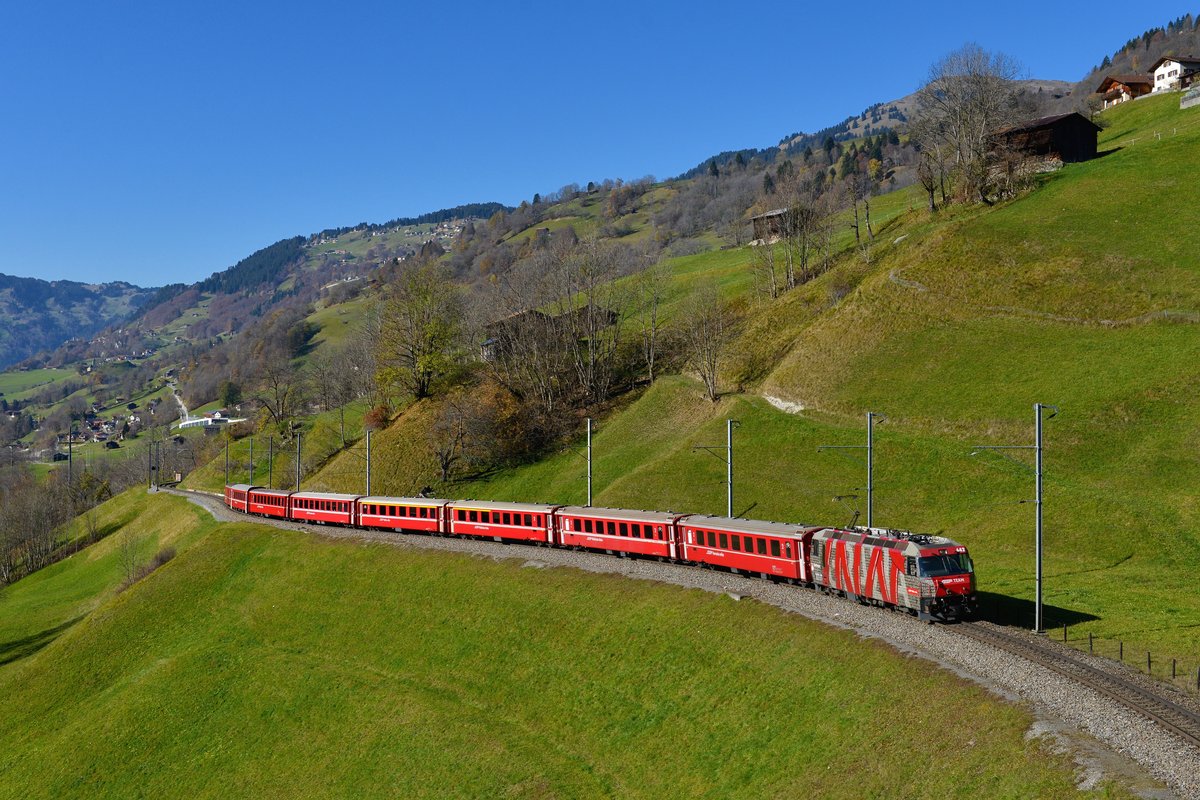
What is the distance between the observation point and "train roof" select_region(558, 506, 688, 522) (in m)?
51.6

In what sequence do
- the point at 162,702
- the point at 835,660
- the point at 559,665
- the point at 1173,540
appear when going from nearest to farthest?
the point at 835,660 < the point at 559,665 < the point at 1173,540 < the point at 162,702

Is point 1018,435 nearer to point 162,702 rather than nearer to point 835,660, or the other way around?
point 835,660

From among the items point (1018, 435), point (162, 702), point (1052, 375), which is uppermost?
point (1052, 375)

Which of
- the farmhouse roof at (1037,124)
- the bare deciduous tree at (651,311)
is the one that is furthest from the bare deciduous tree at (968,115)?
the bare deciduous tree at (651,311)

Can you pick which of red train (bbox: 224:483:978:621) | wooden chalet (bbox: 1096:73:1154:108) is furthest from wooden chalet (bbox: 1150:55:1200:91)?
red train (bbox: 224:483:978:621)

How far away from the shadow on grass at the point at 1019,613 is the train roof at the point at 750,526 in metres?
7.94

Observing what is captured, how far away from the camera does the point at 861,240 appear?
11094 centimetres

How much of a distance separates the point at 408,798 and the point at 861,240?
9227cm

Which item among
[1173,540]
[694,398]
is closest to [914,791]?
[1173,540]

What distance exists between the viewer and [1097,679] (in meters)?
27.6

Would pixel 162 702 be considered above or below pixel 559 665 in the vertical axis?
below

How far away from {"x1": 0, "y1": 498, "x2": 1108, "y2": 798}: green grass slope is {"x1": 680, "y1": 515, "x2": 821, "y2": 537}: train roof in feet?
14.6

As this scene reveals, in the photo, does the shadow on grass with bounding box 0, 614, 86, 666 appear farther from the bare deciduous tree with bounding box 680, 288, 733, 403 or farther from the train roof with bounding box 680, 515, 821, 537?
the bare deciduous tree with bounding box 680, 288, 733, 403

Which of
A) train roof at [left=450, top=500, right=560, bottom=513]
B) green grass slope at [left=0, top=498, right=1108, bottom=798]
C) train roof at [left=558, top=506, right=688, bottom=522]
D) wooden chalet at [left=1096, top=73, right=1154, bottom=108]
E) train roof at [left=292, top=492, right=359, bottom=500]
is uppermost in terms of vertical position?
wooden chalet at [left=1096, top=73, right=1154, bottom=108]
